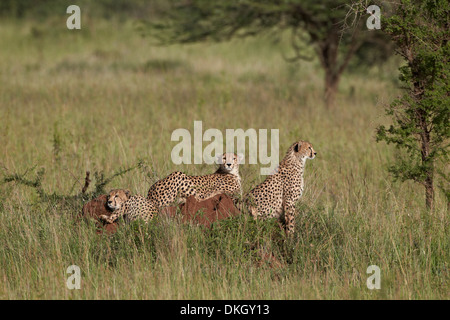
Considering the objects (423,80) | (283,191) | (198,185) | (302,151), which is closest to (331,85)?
(423,80)

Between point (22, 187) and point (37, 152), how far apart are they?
→ 129 cm

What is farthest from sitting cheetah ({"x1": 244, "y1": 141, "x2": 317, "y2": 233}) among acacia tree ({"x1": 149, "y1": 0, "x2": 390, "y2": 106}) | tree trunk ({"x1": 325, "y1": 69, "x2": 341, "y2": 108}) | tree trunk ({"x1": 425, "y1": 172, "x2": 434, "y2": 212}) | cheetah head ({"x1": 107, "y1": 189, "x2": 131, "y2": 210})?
tree trunk ({"x1": 325, "y1": 69, "x2": 341, "y2": 108})

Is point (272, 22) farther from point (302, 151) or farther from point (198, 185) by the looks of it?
point (198, 185)

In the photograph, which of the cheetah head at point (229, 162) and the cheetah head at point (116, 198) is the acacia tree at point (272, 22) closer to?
the cheetah head at point (229, 162)

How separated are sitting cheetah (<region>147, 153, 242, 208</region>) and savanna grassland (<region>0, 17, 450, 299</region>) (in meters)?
0.31

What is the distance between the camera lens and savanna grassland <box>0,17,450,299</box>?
5039 mm

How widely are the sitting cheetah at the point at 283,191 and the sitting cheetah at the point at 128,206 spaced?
900mm

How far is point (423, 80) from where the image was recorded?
6.69 m

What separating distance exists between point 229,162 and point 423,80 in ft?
7.11

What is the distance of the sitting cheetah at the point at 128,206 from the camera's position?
568 centimetres

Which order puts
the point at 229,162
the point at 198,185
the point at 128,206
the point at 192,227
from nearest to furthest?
the point at 192,227 → the point at 128,206 → the point at 198,185 → the point at 229,162

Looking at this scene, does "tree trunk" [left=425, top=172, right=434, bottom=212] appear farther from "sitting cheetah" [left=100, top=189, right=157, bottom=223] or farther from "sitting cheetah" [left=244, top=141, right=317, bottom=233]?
"sitting cheetah" [left=100, top=189, right=157, bottom=223]
